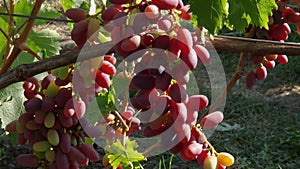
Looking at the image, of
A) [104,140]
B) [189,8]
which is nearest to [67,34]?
[104,140]

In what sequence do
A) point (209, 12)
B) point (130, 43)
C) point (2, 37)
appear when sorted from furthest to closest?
point (2, 37), point (209, 12), point (130, 43)

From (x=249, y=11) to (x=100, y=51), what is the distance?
0.24 metres

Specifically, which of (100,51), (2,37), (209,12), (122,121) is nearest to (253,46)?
(209,12)

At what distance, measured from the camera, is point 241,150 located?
9.94 feet

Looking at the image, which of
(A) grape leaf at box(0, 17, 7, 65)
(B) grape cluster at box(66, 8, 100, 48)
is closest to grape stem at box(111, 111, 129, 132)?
(B) grape cluster at box(66, 8, 100, 48)

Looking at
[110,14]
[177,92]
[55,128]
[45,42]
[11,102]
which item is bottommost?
[11,102]

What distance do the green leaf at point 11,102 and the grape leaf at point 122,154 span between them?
0.42m

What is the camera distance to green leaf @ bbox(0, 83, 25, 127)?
1.35 m

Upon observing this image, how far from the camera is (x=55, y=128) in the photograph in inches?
34.9

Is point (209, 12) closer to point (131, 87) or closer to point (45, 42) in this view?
point (131, 87)

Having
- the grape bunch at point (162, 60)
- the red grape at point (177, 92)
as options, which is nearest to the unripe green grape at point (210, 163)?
the grape bunch at point (162, 60)

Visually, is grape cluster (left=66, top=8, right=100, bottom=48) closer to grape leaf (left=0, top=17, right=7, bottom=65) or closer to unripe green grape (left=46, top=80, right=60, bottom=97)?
unripe green grape (left=46, top=80, right=60, bottom=97)

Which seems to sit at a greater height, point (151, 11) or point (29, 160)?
point (151, 11)

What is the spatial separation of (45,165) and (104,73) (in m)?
0.20
